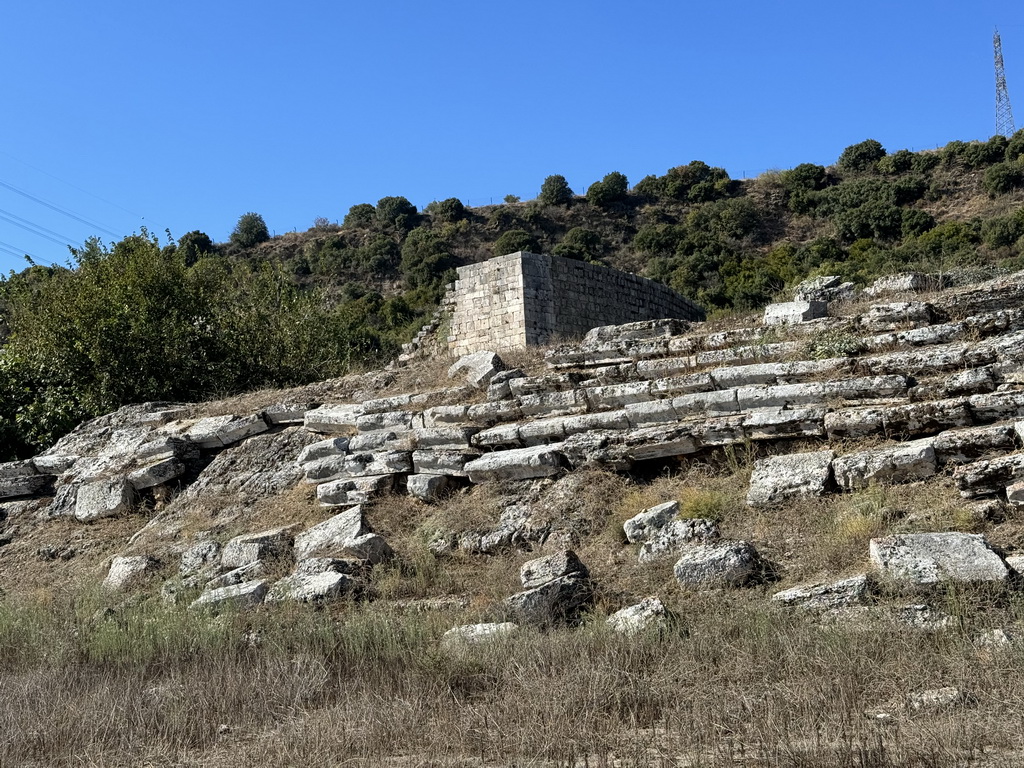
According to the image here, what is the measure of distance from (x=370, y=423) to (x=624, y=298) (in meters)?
7.95

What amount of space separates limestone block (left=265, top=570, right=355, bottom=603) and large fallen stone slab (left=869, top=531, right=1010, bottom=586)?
12.7 ft

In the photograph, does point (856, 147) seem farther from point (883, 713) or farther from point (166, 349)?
point (883, 713)

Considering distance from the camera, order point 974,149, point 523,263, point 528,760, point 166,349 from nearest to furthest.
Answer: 1. point 528,760
2. point 523,263
3. point 166,349
4. point 974,149

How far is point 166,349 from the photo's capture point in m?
16.8

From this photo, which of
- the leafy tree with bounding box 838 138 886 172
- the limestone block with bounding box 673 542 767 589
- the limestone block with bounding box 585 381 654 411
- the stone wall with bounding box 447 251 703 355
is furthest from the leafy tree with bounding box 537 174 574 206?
the limestone block with bounding box 673 542 767 589

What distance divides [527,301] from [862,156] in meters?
35.3

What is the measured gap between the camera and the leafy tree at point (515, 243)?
41094 mm

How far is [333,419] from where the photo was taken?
36.4 ft

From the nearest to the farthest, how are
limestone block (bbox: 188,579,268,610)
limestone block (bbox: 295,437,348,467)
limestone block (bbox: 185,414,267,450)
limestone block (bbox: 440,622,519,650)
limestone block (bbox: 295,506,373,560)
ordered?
limestone block (bbox: 440,622,519,650) → limestone block (bbox: 188,579,268,610) → limestone block (bbox: 295,506,373,560) → limestone block (bbox: 295,437,348,467) → limestone block (bbox: 185,414,267,450)

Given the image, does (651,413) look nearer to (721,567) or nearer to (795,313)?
(795,313)

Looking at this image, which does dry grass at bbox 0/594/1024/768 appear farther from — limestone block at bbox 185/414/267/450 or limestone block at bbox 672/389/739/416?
limestone block at bbox 185/414/267/450

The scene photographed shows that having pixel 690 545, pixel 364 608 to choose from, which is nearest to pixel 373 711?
pixel 364 608

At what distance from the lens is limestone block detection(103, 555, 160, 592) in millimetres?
9016

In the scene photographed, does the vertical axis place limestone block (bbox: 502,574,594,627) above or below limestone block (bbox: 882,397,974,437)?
below
